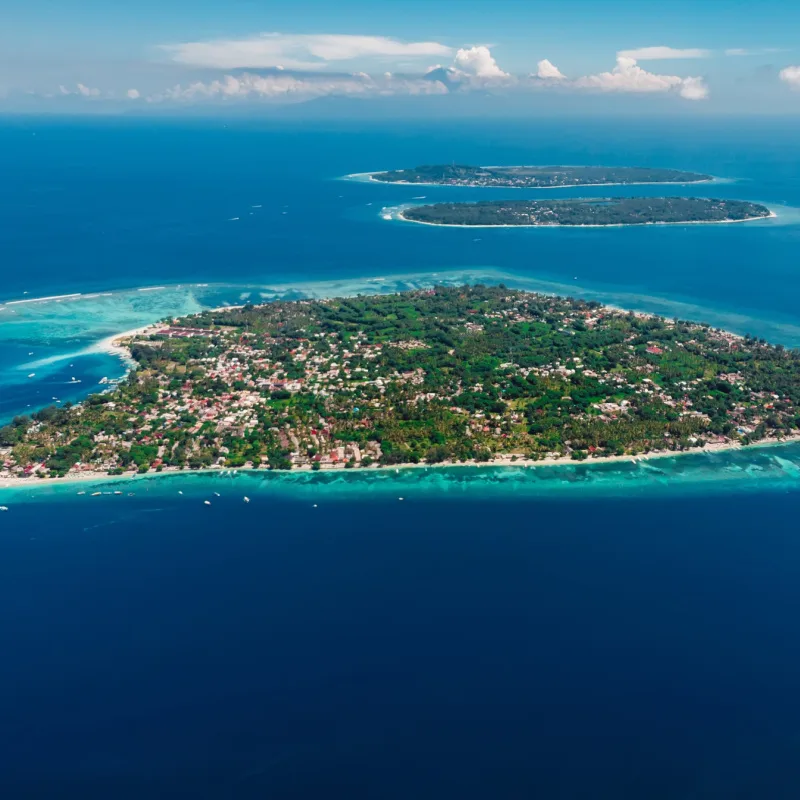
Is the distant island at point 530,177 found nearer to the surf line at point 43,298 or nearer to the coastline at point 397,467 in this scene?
the surf line at point 43,298

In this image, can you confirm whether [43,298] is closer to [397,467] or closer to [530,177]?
[397,467]

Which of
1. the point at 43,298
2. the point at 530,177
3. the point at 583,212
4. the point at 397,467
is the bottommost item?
the point at 397,467

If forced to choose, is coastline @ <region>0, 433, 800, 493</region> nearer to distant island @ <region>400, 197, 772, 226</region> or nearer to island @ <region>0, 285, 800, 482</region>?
island @ <region>0, 285, 800, 482</region>

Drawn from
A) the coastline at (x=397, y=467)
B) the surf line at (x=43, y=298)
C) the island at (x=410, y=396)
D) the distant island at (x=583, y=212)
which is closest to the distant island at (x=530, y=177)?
the distant island at (x=583, y=212)

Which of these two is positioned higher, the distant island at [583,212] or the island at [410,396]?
the distant island at [583,212]

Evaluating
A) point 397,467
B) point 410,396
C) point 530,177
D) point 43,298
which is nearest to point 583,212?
point 530,177

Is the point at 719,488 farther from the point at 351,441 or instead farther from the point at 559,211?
the point at 559,211
